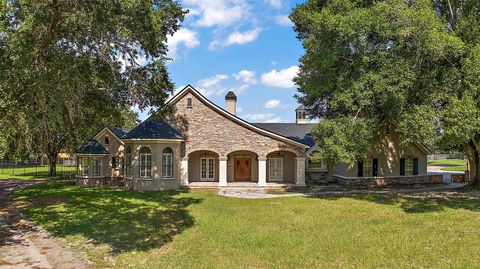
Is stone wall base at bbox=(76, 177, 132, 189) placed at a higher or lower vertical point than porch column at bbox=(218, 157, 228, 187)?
lower

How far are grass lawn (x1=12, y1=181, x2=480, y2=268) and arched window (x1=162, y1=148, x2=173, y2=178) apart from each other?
4281 millimetres

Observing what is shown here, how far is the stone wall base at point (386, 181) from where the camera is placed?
2891cm

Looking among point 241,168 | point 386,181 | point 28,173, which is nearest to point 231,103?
point 241,168

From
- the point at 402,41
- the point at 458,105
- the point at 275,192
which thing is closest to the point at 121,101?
the point at 275,192

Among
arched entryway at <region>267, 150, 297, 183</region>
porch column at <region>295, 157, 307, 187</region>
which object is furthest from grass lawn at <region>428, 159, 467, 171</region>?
porch column at <region>295, 157, 307, 187</region>

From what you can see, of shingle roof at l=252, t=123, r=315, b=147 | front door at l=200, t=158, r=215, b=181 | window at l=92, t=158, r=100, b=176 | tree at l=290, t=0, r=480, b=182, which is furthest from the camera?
shingle roof at l=252, t=123, r=315, b=147

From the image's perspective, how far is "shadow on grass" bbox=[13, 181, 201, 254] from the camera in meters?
12.9

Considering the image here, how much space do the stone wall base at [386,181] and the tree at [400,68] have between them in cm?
739

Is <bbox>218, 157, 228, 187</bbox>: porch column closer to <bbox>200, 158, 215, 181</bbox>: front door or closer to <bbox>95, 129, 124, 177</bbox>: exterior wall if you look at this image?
<bbox>200, 158, 215, 181</bbox>: front door

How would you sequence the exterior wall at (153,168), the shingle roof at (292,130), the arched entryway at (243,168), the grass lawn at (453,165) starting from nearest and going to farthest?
1. the exterior wall at (153,168)
2. the arched entryway at (243,168)
3. the shingle roof at (292,130)
4. the grass lawn at (453,165)

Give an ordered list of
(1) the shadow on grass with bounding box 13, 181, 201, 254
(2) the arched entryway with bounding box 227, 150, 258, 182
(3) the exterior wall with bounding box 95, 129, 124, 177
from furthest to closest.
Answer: (3) the exterior wall with bounding box 95, 129, 124, 177 < (2) the arched entryway with bounding box 227, 150, 258, 182 < (1) the shadow on grass with bounding box 13, 181, 201, 254

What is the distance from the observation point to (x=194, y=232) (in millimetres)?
13562

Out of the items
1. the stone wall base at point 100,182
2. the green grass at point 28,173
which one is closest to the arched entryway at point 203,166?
the stone wall base at point 100,182

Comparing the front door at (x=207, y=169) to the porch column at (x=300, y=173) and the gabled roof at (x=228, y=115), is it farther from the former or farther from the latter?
the porch column at (x=300, y=173)
